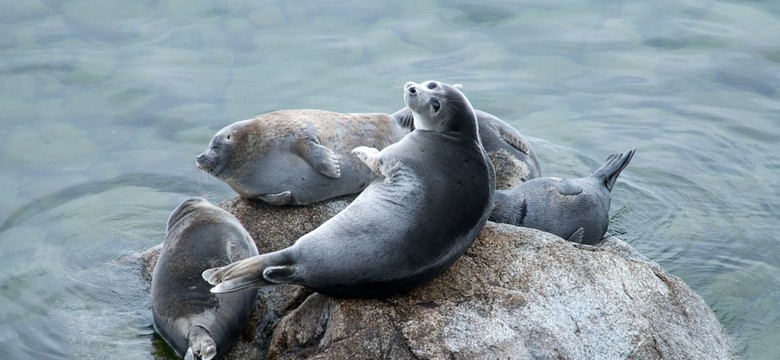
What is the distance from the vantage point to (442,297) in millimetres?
5887

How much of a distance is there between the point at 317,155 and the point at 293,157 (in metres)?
0.22

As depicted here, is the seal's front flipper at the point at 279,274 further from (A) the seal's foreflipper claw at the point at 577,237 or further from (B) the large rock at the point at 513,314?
(A) the seal's foreflipper claw at the point at 577,237

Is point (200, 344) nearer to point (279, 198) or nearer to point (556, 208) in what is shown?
point (279, 198)

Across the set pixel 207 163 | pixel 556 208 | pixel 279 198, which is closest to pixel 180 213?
pixel 207 163

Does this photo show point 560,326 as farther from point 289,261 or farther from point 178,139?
point 178,139

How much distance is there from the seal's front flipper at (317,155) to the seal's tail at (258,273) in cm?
158

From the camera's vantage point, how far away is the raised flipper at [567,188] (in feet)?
24.8

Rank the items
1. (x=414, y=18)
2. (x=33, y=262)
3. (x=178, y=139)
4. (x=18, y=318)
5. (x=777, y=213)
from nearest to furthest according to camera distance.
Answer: (x=18, y=318), (x=33, y=262), (x=777, y=213), (x=178, y=139), (x=414, y=18)

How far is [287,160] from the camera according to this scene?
743cm

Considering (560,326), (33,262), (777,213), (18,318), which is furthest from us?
(777,213)

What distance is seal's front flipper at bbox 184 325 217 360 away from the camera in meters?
5.96

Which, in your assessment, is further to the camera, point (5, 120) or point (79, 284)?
point (5, 120)

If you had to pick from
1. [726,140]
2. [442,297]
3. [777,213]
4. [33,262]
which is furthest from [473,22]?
[442,297]

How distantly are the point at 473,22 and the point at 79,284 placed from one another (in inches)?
261
